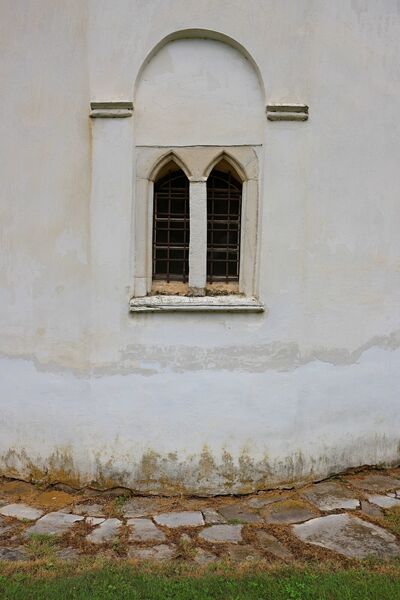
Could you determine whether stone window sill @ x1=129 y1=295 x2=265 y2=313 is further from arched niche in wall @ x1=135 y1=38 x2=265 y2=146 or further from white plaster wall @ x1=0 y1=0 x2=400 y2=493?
arched niche in wall @ x1=135 y1=38 x2=265 y2=146

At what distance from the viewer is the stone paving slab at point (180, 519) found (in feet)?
15.1

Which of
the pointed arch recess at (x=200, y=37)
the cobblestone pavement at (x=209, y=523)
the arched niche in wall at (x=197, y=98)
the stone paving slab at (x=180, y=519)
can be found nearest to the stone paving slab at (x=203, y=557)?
the cobblestone pavement at (x=209, y=523)

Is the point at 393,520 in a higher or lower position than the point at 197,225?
lower

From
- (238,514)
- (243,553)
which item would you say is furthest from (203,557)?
(238,514)

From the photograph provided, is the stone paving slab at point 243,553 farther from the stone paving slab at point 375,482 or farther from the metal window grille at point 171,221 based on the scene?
the metal window grille at point 171,221

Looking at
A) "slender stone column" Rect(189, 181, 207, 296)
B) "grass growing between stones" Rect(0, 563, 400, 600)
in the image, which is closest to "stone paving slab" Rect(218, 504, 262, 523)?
"grass growing between stones" Rect(0, 563, 400, 600)

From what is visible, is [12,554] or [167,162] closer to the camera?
[12,554]

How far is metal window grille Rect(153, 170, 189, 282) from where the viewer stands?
216 inches

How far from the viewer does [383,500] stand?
16.8 feet

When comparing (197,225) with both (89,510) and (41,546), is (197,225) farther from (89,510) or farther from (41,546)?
(41,546)

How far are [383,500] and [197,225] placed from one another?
10.5 ft

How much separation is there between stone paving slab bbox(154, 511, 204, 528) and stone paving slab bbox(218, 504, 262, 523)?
0.23 m

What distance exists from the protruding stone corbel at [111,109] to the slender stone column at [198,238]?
→ 91cm

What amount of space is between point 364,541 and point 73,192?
13.2 feet
